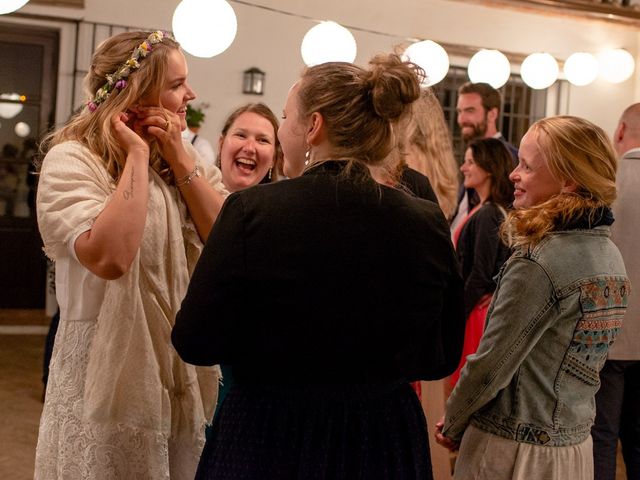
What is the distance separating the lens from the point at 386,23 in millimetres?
8672

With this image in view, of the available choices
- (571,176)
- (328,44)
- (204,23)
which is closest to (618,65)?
(328,44)

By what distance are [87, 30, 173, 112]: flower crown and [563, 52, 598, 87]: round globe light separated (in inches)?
297

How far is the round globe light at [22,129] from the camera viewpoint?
7746mm

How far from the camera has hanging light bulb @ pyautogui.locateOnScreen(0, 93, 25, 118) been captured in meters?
7.69

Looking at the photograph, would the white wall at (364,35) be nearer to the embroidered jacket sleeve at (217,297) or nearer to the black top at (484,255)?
the black top at (484,255)

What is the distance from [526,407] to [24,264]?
661cm

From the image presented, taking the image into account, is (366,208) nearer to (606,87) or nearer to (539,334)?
(539,334)

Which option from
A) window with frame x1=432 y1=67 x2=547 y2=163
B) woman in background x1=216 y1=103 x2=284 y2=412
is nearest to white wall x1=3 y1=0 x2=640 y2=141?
window with frame x1=432 y1=67 x2=547 y2=163

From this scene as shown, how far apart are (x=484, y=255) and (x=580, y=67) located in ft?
18.6

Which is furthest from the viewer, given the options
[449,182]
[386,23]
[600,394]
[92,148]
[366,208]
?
[386,23]

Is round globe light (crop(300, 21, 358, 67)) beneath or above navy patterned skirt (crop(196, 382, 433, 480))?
above

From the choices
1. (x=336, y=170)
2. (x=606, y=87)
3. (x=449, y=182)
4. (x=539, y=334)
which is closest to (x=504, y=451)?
(x=539, y=334)

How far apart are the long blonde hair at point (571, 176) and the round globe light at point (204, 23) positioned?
13.5 feet

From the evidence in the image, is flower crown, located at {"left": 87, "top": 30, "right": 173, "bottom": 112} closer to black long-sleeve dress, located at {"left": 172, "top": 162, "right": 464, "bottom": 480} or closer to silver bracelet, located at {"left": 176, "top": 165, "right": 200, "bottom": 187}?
silver bracelet, located at {"left": 176, "top": 165, "right": 200, "bottom": 187}
